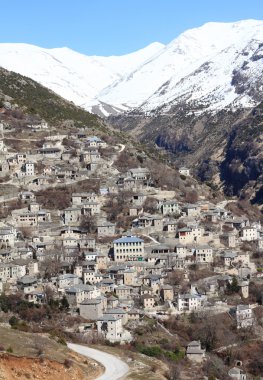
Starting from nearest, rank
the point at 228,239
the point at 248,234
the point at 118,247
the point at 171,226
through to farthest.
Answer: the point at 118,247, the point at 228,239, the point at 171,226, the point at 248,234

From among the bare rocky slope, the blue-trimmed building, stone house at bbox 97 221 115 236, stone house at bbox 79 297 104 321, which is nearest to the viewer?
stone house at bbox 79 297 104 321

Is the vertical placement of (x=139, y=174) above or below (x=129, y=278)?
above

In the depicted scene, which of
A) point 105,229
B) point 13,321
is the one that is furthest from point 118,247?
point 13,321

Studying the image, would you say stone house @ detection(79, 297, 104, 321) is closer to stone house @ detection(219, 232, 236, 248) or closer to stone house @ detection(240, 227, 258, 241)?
stone house @ detection(219, 232, 236, 248)

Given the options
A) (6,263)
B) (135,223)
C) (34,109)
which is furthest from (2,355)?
(34,109)

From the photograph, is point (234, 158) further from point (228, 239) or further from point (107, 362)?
point (107, 362)

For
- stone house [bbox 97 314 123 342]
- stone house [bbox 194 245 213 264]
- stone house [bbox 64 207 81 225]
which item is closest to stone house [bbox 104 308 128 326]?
stone house [bbox 97 314 123 342]

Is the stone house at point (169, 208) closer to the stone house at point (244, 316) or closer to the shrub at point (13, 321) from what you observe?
the stone house at point (244, 316)
